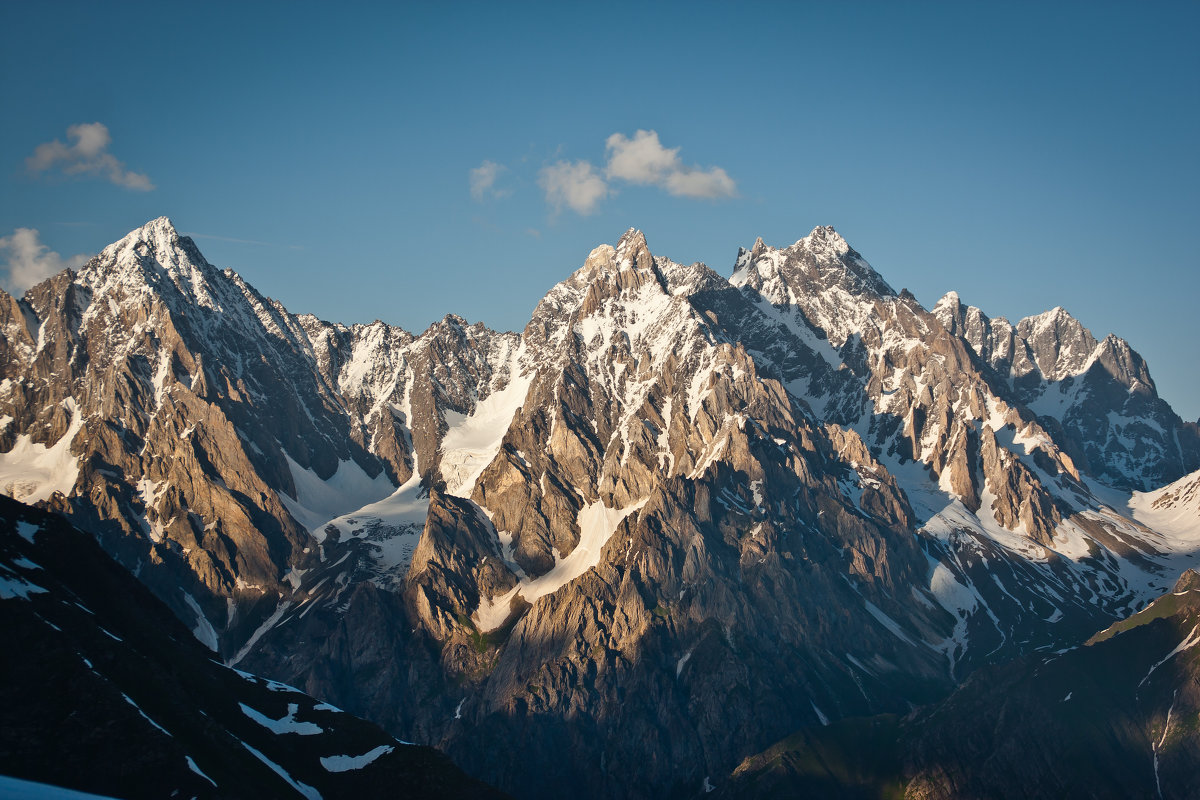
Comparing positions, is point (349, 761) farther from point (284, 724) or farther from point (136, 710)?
point (136, 710)

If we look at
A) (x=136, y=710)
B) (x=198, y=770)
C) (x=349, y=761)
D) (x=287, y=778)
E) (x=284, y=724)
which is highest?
(x=136, y=710)

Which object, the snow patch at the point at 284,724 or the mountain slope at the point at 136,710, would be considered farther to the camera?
the snow patch at the point at 284,724

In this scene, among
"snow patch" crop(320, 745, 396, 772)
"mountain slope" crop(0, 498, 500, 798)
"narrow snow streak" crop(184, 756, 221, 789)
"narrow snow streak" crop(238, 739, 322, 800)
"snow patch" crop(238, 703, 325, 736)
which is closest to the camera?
"mountain slope" crop(0, 498, 500, 798)

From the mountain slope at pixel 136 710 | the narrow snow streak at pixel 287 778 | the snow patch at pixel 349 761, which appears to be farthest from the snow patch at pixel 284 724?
the narrow snow streak at pixel 287 778

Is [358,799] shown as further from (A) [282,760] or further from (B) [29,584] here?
(B) [29,584]

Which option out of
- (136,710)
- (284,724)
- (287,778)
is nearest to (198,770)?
(136,710)

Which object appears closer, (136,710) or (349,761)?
(136,710)

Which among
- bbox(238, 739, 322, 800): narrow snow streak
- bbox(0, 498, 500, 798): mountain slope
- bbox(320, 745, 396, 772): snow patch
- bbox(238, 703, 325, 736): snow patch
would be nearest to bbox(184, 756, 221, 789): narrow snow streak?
bbox(0, 498, 500, 798): mountain slope

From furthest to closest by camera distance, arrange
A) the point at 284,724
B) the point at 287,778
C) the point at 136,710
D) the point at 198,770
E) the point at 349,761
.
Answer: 1. the point at 284,724
2. the point at 349,761
3. the point at 287,778
4. the point at 136,710
5. the point at 198,770

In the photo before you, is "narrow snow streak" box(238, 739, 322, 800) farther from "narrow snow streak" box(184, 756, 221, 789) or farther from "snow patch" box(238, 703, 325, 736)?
"narrow snow streak" box(184, 756, 221, 789)

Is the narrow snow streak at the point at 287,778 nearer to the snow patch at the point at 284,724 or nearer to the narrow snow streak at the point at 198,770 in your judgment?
the snow patch at the point at 284,724

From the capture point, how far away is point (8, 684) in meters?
104

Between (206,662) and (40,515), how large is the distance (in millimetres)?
30309

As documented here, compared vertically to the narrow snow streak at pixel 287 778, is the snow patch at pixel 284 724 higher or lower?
higher
